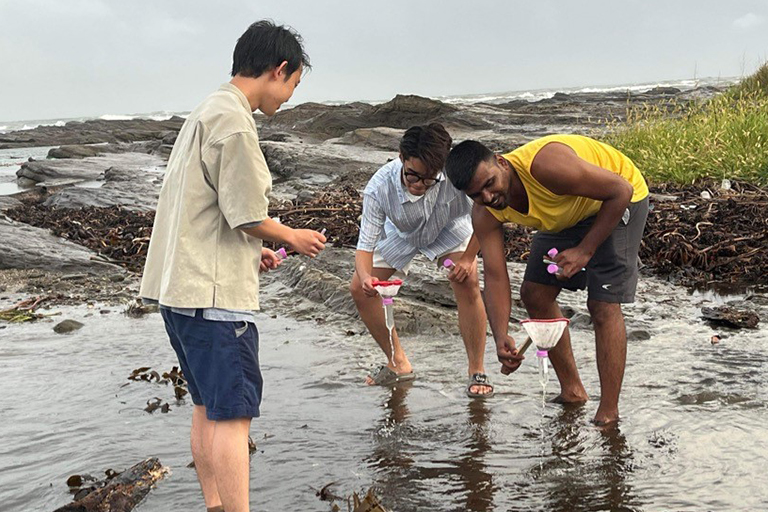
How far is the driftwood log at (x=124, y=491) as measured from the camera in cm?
368

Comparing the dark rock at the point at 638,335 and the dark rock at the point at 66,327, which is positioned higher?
the dark rock at the point at 638,335

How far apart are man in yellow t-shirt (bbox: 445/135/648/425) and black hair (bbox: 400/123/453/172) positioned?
0.46 meters

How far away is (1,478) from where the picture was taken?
414 cm

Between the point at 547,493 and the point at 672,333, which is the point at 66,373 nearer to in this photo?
the point at 547,493

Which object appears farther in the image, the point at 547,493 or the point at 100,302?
the point at 100,302

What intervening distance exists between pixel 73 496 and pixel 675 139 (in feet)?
32.6

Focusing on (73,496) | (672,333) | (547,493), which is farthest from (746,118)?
(73,496)

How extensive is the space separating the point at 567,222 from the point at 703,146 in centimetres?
765

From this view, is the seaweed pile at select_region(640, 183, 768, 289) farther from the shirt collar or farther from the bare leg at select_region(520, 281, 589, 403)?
the shirt collar

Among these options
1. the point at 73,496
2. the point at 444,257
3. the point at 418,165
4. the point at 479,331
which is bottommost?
the point at 73,496

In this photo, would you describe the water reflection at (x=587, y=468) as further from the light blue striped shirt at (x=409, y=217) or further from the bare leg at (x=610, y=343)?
the light blue striped shirt at (x=409, y=217)

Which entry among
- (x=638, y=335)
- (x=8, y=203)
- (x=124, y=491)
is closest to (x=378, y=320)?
(x=638, y=335)

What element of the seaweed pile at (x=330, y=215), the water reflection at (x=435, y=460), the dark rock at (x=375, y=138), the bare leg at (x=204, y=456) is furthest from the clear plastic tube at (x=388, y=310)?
the dark rock at (x=375, y=138)

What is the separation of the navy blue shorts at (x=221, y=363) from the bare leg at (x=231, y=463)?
0.22 feet
